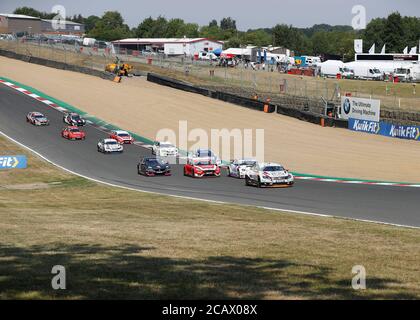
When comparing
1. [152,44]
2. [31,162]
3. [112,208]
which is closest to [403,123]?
[31,162]

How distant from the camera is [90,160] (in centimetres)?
4278

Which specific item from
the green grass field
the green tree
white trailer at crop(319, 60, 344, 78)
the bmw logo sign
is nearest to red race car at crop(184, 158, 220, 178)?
the green grass field

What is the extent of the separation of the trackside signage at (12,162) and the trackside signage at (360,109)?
24702 mm

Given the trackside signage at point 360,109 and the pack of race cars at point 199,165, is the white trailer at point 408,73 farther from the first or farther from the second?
the pack of race cars at point 199,165

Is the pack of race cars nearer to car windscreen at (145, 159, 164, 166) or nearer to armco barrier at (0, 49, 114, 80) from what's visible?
car windscreen at (145, 159, 164, 166)

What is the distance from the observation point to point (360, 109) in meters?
52.5

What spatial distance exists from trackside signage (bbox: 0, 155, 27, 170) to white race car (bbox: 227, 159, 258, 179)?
12.1m

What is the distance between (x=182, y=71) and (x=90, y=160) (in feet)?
146

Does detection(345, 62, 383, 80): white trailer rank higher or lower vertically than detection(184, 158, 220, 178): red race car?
higher

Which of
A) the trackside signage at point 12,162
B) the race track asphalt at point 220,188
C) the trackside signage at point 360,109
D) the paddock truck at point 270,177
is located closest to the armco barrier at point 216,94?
the trackside signage at point 360,109

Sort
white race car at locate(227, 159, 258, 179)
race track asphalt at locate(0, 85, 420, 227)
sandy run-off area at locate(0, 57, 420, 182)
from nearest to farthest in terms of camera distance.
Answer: race track asphalt at locate(0, 85, 420, 227) < white race car at locate(227, 159, 258, 179) < sandy run-off area at locate(0, 57, 420, 182)

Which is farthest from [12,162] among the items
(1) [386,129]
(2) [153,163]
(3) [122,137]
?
(1) [386,129]

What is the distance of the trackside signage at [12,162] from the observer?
40.1 m

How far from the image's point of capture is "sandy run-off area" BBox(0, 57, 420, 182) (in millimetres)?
40219
